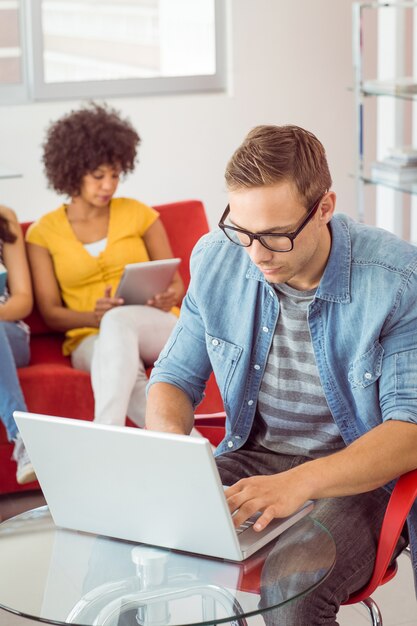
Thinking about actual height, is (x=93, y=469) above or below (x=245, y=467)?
above

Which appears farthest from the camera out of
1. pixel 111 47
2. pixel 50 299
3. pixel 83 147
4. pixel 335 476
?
pixel 111 47

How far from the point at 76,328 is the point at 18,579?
78.1 inches

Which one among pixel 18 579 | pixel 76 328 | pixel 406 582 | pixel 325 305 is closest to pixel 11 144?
pixel 76 328

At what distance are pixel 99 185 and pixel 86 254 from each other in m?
0.24

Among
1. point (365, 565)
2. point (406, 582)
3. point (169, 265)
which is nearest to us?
point (365, 565)

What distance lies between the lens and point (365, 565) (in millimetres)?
1772

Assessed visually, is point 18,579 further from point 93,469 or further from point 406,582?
point 406,582

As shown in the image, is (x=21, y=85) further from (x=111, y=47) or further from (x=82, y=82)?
(x=111, y=47)

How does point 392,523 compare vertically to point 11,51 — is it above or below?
below

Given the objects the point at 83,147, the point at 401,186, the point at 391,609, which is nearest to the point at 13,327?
the point at 83,147

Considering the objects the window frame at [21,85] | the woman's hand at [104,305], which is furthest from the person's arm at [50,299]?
the window frame at [21,85]

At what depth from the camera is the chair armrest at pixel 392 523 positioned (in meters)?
1.75

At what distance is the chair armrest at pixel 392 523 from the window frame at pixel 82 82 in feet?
11.5

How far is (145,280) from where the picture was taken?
11.0 ft
